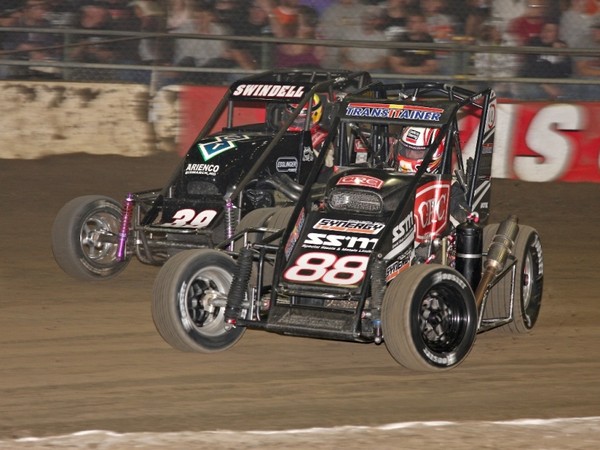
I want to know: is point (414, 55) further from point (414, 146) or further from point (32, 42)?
point (414, 146)

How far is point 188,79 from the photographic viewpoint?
562 inches

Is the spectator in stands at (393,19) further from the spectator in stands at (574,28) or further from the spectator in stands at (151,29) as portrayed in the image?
the spectator in stands at (151,29)

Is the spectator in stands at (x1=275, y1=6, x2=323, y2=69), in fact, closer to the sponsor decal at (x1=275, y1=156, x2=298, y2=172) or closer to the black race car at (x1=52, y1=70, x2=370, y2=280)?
the black race car at (x1=52, y1=70, x2=370, y2=280)

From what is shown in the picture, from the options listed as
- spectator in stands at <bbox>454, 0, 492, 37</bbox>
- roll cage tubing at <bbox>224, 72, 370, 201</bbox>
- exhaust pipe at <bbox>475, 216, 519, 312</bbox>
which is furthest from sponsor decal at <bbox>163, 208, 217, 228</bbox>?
spectator in stands at <bbox>454, 0, 492, 37</bbox>

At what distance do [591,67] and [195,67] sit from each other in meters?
4.59

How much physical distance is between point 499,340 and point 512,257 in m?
0.55

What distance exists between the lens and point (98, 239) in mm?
9344

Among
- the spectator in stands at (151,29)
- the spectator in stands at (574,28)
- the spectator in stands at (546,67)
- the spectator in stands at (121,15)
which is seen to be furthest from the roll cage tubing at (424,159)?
the spectator in stands at (121,15)

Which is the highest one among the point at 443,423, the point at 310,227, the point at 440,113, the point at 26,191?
the point at 440,113

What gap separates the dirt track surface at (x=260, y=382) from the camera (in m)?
5.52

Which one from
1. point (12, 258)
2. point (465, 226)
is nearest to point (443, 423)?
point (465, 226)

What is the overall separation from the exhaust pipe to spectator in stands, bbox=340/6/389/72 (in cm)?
692

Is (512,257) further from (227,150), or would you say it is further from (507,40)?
(507,40)

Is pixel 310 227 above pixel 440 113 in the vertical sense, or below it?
below
